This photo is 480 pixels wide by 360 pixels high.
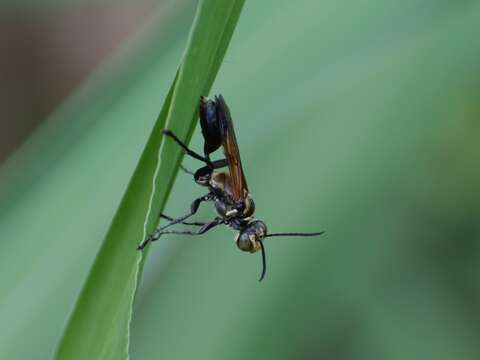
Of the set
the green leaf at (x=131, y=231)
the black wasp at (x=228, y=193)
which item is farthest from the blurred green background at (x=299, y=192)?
the green leaf at (x=131, y=231)

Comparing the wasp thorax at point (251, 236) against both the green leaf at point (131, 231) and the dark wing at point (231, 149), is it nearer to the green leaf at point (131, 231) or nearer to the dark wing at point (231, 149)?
the dark wing at point (231, 149)

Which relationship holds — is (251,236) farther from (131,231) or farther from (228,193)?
(131,231)

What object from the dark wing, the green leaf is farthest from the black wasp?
the green leaf

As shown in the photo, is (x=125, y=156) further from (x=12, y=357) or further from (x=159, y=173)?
(x=159, y=173)

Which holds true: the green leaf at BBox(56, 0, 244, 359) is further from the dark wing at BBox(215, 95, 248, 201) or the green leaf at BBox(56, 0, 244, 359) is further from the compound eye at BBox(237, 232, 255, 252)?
the compound eye at BBox(237, 232, 255, 252)

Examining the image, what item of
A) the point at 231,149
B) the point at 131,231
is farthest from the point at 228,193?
the point at 131,231

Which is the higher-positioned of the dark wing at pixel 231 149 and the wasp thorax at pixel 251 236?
the dark wing at pixel 231 149
